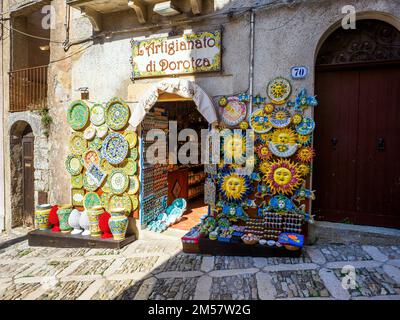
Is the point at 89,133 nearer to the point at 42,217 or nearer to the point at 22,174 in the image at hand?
the point at 42,217

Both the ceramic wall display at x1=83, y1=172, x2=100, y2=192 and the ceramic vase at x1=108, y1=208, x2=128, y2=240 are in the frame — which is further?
the ceramic wall display at x1=83, y1=172, x2=100, y2=192

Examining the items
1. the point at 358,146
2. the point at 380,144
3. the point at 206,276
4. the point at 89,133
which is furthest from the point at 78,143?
the point at 380,144

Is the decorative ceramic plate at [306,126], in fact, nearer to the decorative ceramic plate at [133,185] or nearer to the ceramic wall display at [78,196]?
the decorative ceramic plate at [133,185]

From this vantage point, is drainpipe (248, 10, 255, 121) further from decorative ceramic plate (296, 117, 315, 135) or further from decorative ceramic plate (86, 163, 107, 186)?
decorative ceramic plate (86, 163, 107, 186)

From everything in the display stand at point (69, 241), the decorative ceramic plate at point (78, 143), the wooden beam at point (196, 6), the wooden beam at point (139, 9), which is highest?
the wooden beam at point (139, 9)

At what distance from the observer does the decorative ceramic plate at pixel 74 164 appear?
556cm

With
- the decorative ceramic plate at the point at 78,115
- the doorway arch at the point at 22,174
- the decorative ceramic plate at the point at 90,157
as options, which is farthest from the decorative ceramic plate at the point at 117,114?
the doorway arch at the point at 22,174

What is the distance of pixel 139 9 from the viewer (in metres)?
4.84

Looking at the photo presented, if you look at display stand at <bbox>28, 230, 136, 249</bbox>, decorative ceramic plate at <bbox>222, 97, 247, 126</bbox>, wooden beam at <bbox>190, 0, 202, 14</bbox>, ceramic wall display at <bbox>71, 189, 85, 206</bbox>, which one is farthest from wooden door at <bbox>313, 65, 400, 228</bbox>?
ceramic wall display at <bbox>71, 189, 85, 206</bbox>

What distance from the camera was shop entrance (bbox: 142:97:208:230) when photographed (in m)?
5.53

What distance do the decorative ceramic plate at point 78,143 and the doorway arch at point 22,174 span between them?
2.44m

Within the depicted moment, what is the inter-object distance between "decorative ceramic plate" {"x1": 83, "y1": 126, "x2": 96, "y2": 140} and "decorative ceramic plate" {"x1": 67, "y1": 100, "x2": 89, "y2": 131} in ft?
0.35
